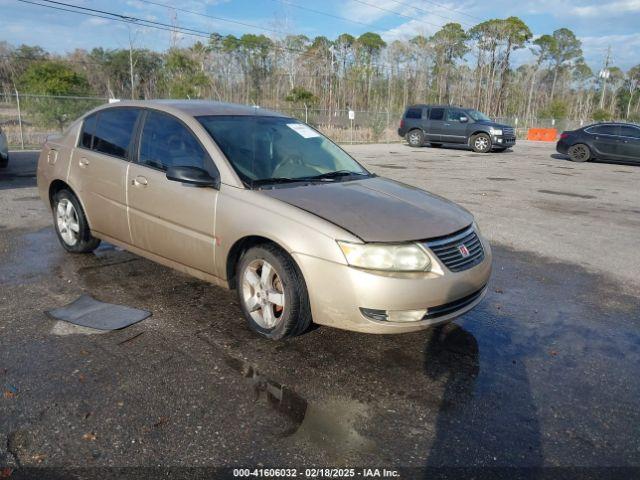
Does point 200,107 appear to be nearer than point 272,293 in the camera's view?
No

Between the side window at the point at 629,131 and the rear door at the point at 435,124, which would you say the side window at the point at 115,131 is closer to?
the side window at the point at 629,131

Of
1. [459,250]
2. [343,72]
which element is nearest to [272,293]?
[459,250]

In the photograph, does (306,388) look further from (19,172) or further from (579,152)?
(579,152)

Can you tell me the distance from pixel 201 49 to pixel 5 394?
47513 millimetres

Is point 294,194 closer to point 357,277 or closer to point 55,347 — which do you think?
point 357,277

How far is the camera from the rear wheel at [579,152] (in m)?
19.0

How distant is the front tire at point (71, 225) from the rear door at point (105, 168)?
0.19m

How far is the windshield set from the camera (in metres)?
3.79

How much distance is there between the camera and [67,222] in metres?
5.14

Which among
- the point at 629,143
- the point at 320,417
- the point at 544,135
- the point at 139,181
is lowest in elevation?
the point at 320,417

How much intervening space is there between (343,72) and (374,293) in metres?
56.1

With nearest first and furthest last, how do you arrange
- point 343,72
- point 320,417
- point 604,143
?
point 320,417
point 604,143
point 343,72

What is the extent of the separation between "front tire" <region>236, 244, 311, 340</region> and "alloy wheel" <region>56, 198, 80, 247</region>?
244 centimetres

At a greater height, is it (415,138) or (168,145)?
(415,138)
